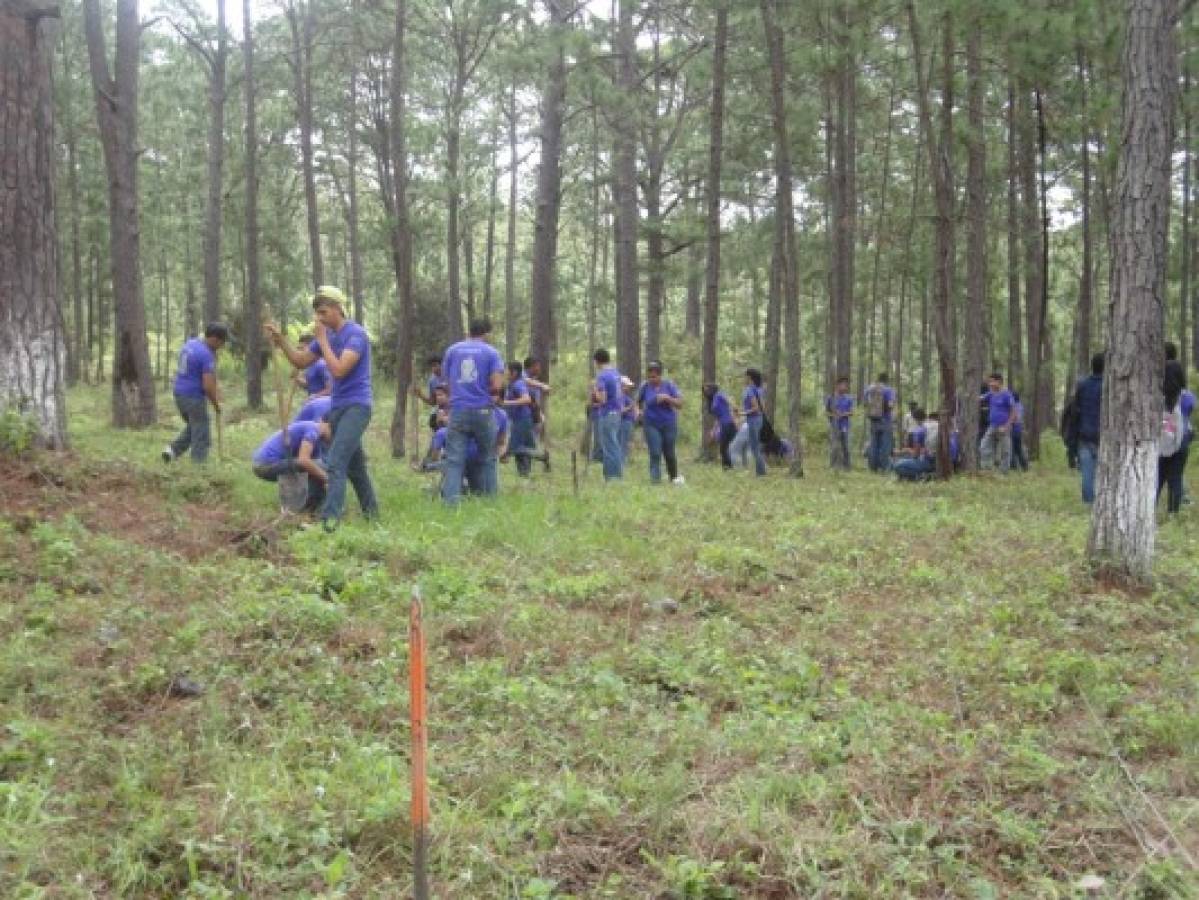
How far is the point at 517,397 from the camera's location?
1394 centimetres

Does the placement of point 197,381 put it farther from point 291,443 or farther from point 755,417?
point 755,417

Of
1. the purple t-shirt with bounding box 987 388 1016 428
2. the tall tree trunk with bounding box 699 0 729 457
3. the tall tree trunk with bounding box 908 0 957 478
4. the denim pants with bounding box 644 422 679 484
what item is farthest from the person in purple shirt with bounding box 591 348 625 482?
the purple t-shirt with bounding box 987 388 1016 428

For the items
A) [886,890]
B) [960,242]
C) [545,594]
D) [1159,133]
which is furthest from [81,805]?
[960,242]

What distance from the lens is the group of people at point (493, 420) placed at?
26.9 feet

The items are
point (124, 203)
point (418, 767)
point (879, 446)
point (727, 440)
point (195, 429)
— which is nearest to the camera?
point (418, 767)

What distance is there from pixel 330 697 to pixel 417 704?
1.95m

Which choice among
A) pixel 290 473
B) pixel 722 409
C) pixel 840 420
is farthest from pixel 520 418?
pixel 840 420

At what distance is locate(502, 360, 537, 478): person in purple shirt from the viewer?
45.1ft

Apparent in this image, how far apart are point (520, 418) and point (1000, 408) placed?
8.96 metres

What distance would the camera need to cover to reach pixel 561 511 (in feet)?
31.8

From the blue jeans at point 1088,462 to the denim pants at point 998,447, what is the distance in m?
6.06

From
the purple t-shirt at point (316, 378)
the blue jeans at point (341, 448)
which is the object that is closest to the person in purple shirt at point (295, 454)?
the blue jeans at point (341, 448)

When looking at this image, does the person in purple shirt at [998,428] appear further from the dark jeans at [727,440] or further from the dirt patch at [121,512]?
the dirt patch at [121,512]

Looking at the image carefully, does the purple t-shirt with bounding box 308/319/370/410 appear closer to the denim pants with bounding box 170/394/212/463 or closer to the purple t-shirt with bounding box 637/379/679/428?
the denim pants with bounding box 170/394/212/463
